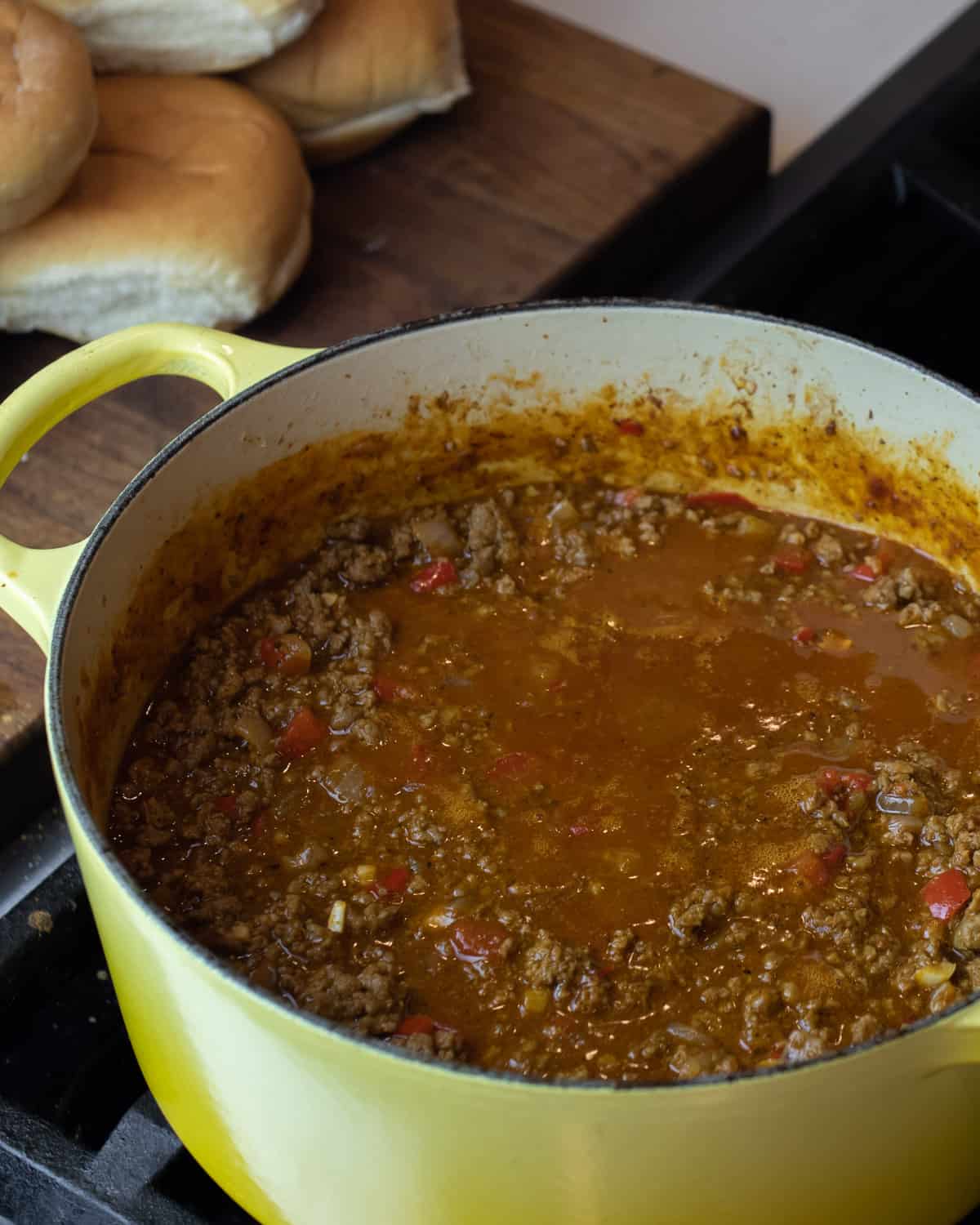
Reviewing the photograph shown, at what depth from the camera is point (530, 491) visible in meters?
1.87

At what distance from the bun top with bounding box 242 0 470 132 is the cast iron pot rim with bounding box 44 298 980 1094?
2.34 feet

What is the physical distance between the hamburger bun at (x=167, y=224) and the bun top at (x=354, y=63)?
0.29 ft

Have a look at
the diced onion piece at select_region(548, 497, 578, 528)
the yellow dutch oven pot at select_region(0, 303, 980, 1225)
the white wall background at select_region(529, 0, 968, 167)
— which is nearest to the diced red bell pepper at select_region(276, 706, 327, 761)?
the yellow dutch oven pot at select_region(0, 303, 980, 1225)

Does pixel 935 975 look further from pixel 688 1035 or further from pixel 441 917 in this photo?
pixel 441 917

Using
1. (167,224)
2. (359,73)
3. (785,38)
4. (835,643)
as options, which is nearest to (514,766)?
(835,643)

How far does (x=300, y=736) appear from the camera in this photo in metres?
1.58

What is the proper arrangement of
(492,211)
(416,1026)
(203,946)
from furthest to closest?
1. (492,211)
2. (416,1026)
3. (203,946)

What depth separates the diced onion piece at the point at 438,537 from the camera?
1786mm

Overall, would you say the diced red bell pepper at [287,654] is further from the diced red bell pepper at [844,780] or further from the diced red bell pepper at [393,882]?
the diced red bell pepper at [844,780]

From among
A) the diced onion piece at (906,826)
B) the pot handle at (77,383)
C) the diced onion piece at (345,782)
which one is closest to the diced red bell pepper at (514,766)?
the diced onion piece at (345,782)

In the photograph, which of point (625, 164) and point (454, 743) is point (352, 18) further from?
point (454, 743)

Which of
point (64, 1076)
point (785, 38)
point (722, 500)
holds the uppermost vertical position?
point (785, 38)

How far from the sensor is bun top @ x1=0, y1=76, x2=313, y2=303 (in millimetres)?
1948

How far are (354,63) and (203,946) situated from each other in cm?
141
